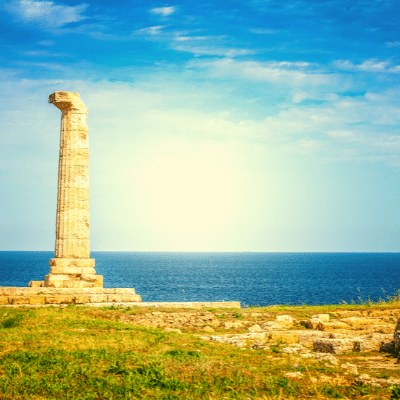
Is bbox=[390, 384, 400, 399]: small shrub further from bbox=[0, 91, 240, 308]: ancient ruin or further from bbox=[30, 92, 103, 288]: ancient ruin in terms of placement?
bbox=[30, 92, 103, 288]: ancient ruin

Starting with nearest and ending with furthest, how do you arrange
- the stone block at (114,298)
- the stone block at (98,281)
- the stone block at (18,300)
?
the stone block at (18,300)
the stone block at (114,298)
the stone block at (98,281)

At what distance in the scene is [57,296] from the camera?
17.9m

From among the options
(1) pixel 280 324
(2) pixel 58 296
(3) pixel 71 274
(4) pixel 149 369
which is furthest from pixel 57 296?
(4) pixel 149 369

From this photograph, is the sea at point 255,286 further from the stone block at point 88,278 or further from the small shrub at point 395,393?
the small shrub at point 395,393

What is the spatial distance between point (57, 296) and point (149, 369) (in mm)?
10836

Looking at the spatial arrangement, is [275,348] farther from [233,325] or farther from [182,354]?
[233,325]

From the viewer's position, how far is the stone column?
20328 millimetres

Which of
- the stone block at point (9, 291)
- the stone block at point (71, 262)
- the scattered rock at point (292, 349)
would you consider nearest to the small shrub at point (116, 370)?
the scattered rock at point (292, 349)

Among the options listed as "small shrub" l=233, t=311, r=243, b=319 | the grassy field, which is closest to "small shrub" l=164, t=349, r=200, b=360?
the grassy field

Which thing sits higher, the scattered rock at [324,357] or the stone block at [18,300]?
the scattered rock at [324,357]

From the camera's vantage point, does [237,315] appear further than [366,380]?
Yes

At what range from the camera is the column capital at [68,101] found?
68.7 ft

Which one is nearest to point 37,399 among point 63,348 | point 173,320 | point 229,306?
point 63,348

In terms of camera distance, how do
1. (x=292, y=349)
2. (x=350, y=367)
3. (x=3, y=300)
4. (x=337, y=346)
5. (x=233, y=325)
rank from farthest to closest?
1. (x=3, y=300)
2. (x=233, y=325)
3. (x=337, y=346)
4. (x=292, y=349)
5. (x=350, y=367)
